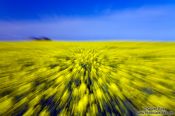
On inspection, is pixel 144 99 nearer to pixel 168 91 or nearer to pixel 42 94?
pixel 168 91

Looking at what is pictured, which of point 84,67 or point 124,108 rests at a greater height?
point 124,108

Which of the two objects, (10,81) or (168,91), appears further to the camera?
(10,81)

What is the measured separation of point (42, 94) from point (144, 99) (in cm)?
248

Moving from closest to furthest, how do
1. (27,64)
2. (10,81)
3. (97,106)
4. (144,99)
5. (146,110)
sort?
(146,110) < (97,106) < (144,99) < (10,81) < (27,64)

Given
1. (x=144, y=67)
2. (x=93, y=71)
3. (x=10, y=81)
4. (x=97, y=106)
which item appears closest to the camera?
(x=97, y=106)

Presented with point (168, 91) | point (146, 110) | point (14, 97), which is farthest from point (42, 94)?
point (168, 91)

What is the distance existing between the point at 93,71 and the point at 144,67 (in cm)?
210

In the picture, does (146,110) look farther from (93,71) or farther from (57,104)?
(93,71)

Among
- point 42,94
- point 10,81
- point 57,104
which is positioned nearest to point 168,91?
point 57,104

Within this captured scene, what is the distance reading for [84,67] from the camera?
8914 mm

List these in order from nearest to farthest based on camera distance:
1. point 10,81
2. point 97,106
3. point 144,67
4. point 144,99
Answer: point 97,106, point 144,99, point 10,81, point 144,67

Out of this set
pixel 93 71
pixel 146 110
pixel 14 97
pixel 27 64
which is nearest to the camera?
pixel 146 110

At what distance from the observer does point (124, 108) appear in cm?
458

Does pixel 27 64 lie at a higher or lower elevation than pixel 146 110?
lower
